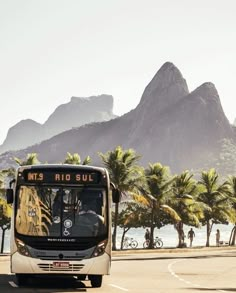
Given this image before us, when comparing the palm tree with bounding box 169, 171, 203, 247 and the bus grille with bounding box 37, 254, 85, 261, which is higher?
the palm tree with bounding box 169, 171, 203, 247

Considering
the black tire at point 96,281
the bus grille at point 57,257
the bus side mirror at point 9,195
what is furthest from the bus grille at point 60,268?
the bus side mirror at point 9,195

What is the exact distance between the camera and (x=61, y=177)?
701 inches

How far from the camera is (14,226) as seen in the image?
17.2 metres

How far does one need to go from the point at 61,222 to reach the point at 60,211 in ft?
0.94

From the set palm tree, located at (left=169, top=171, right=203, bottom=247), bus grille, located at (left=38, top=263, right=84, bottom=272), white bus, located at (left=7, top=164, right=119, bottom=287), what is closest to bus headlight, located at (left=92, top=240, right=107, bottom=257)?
white bus, located at (left=7, top=164, right=119, bottom=287)

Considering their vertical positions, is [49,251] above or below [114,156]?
below

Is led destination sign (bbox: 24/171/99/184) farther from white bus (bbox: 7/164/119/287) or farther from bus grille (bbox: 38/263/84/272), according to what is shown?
bus grille (bbox: 38/263/84/272)

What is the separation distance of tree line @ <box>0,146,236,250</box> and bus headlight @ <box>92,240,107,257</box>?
102 ft

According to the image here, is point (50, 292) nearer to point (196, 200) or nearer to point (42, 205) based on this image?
point (42, 205)

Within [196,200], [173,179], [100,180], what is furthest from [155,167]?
[100,180]

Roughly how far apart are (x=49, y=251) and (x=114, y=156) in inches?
1592

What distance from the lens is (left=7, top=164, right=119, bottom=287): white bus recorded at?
1683 centimetres

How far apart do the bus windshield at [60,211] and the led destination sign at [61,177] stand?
192 mm

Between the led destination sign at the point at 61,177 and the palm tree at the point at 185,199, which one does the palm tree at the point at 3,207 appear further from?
the led destination sign at the point at 61,177
